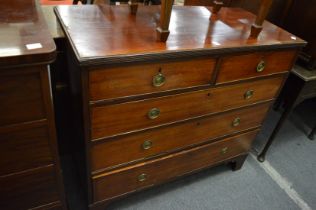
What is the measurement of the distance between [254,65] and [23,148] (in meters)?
0.95

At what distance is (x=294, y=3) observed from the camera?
5.46 ft

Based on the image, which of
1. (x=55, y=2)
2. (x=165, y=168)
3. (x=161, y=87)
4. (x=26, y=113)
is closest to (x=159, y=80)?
(x=161, y=87)

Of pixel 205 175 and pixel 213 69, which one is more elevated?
pixel 213 69

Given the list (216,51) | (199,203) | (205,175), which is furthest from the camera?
(205,175)

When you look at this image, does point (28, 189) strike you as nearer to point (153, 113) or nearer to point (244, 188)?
point (153, 113)

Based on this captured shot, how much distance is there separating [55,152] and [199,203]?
0.89m

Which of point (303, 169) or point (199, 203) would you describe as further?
point (303, 169)

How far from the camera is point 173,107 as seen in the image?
1.08 m

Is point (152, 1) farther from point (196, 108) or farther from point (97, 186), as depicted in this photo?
point (97, 186)

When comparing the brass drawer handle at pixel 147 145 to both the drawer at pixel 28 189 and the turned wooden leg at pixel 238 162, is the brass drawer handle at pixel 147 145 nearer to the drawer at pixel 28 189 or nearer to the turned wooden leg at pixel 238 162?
the drawer at pixel 28 189

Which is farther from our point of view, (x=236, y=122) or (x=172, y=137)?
(x=236, y=122)

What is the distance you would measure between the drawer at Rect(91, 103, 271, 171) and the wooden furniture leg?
39cm

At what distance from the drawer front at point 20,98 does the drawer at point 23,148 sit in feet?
0.13

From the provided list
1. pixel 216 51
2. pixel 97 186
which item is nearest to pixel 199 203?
pixel 97 186
